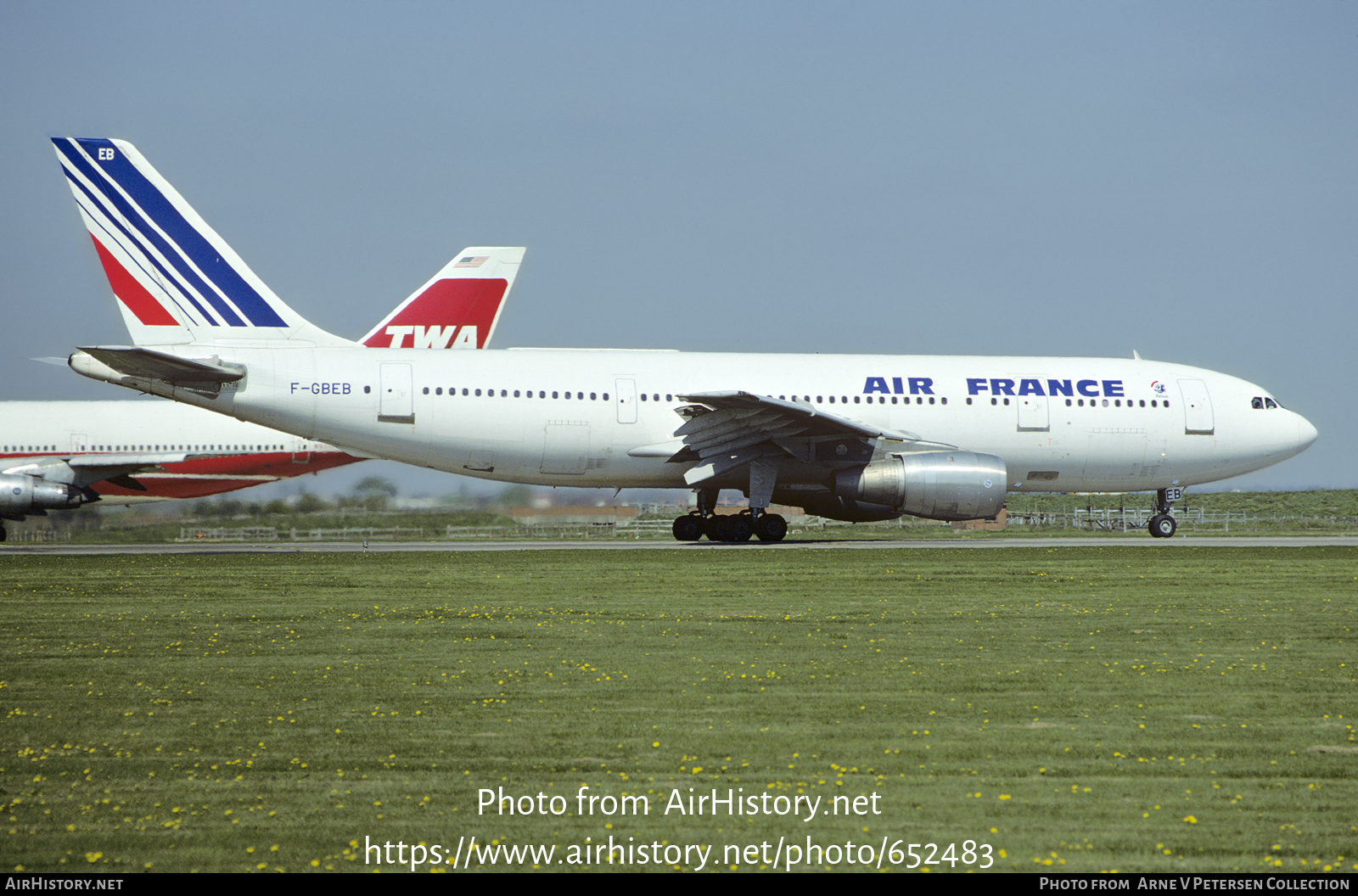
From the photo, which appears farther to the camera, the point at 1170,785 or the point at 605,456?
the point at 605,456

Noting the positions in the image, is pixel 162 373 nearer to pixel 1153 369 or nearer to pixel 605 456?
pixel 605 456

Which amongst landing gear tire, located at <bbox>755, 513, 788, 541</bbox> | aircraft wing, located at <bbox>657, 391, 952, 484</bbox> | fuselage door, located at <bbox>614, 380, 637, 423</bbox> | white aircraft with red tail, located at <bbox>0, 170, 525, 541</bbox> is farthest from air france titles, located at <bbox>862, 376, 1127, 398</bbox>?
white aircraft with red tail, located at <bbox>0, 170, 525, 541</bbox>

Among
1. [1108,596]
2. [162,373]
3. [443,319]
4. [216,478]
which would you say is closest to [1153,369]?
[1108,596]

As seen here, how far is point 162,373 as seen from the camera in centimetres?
2123

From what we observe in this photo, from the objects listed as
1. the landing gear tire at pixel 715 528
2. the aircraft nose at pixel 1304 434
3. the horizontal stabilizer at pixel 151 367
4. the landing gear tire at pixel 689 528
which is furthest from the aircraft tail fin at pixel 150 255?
the aircraft nose at pixel 1304 434

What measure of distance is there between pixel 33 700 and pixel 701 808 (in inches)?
199

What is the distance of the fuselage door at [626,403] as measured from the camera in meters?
23.8

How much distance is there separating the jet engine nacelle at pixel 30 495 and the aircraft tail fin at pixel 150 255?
7324 mm

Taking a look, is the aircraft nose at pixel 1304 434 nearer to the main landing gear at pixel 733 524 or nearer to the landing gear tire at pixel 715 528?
the main landing gear at pixel 733 524

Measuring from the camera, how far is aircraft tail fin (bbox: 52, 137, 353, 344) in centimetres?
2347

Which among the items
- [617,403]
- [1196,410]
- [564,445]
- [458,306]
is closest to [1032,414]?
[1196,410]

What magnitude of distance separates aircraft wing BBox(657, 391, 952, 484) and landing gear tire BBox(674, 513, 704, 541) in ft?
6.37

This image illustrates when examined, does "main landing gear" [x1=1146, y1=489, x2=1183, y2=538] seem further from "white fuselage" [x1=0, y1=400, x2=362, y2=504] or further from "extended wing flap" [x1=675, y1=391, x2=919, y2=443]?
"white fuselage" [x1=0, y1=400, x2=362, y2=504]

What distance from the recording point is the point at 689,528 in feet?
84.9
